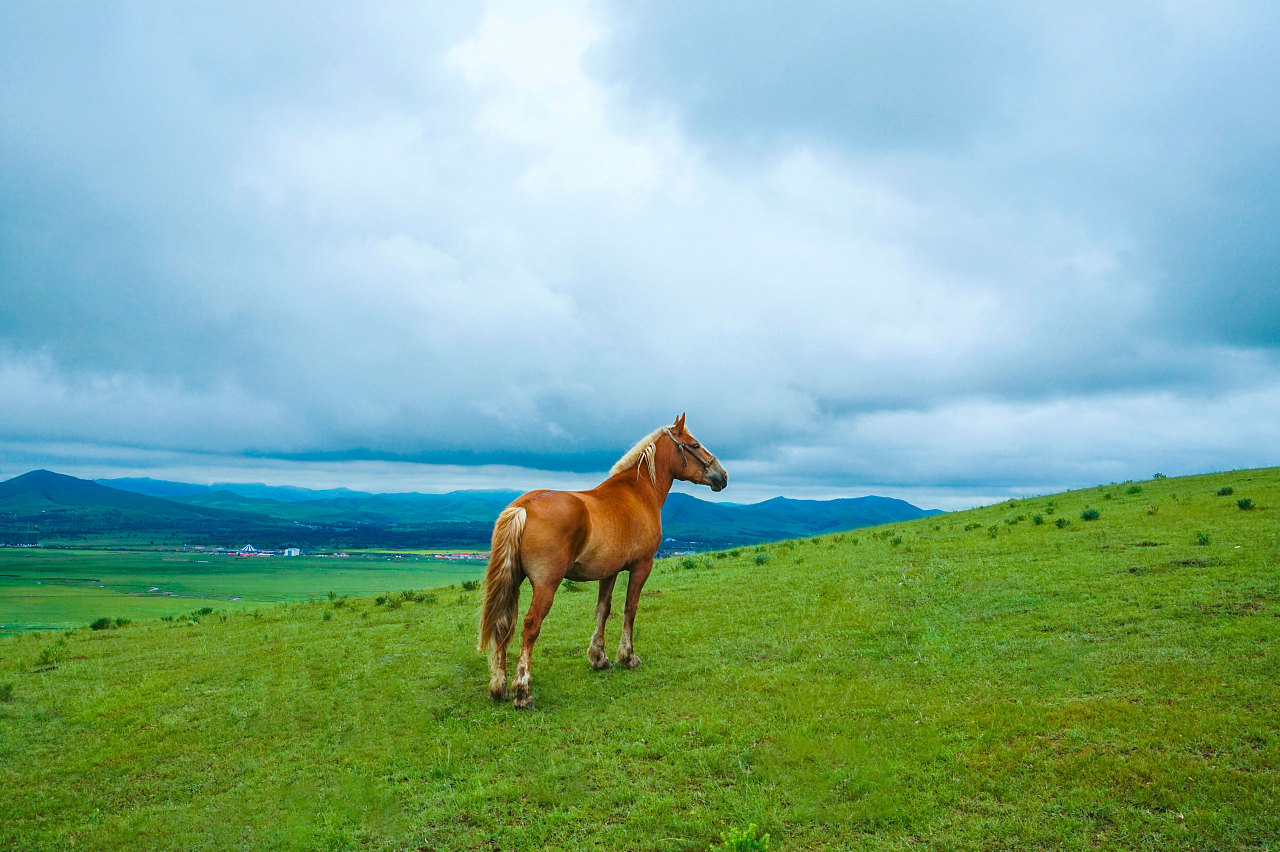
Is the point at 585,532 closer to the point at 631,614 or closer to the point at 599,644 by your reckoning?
the point at 631,614

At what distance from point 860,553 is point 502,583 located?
13757 millimetres

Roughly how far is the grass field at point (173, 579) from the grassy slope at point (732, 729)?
30689 millimetres

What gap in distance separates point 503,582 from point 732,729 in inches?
143

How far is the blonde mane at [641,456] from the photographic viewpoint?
1146 cm

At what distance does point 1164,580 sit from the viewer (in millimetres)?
11953

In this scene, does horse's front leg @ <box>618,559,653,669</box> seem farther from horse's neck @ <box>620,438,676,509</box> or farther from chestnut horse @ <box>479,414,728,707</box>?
horse's neck @ <box>620,438,676,509</box>

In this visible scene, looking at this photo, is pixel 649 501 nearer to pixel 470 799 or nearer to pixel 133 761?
pixel 470 799

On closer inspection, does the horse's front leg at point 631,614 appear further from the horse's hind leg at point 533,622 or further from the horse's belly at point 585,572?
the horse's hind leg at point 533,622

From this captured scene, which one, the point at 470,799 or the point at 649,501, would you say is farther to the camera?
the point at 649,501

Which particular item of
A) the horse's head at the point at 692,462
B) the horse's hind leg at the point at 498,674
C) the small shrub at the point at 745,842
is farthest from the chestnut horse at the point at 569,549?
the small shrub at the point at 745,842

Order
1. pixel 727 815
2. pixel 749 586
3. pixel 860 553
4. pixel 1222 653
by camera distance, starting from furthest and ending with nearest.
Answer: pixel 860 553 < pixel 749 586 < pixel 1222 653 < pixel 727 815

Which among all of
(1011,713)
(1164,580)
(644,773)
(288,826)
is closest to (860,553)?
(1164,580)

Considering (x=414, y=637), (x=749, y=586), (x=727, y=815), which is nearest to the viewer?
(x=727, y=815)

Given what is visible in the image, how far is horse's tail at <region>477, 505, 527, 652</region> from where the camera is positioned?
932cm
